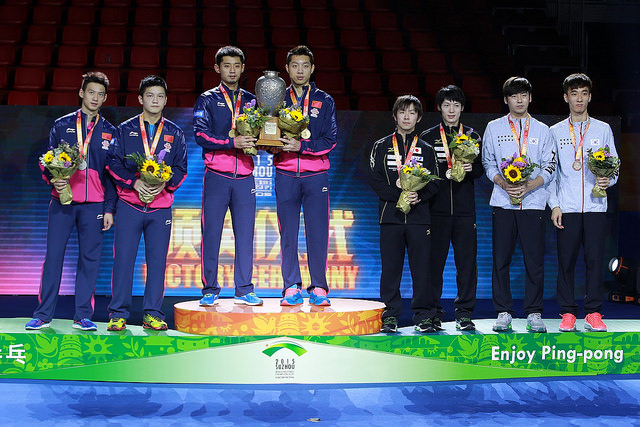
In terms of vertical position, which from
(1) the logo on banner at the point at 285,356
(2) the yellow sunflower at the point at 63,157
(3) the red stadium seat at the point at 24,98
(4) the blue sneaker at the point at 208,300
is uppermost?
(3) the red stadium seat at the point at 24,98

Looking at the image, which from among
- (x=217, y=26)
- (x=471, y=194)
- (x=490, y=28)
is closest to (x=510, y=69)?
(x=490, y=28)

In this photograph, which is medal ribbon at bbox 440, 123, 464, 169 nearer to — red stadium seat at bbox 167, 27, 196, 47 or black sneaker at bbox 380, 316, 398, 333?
black sneaker at bbox 380, 316, 398, 333

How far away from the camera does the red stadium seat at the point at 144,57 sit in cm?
867

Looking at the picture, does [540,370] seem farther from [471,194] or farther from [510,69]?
[510,69]

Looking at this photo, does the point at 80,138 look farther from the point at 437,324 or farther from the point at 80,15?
the point at 80,15

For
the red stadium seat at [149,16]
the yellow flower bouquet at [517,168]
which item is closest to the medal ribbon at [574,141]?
the yellow flower bouquet at [517,168]

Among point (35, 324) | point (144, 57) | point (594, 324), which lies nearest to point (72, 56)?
point (144, 57)

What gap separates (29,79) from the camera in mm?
8258

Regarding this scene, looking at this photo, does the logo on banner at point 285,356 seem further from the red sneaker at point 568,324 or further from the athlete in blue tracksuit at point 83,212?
the red sneaker at point 568,324

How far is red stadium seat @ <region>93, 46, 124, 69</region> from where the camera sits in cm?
864

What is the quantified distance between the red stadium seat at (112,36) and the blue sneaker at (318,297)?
564 cm

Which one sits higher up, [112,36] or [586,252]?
[112,36]

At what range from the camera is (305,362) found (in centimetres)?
418

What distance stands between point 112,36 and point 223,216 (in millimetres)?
5446
